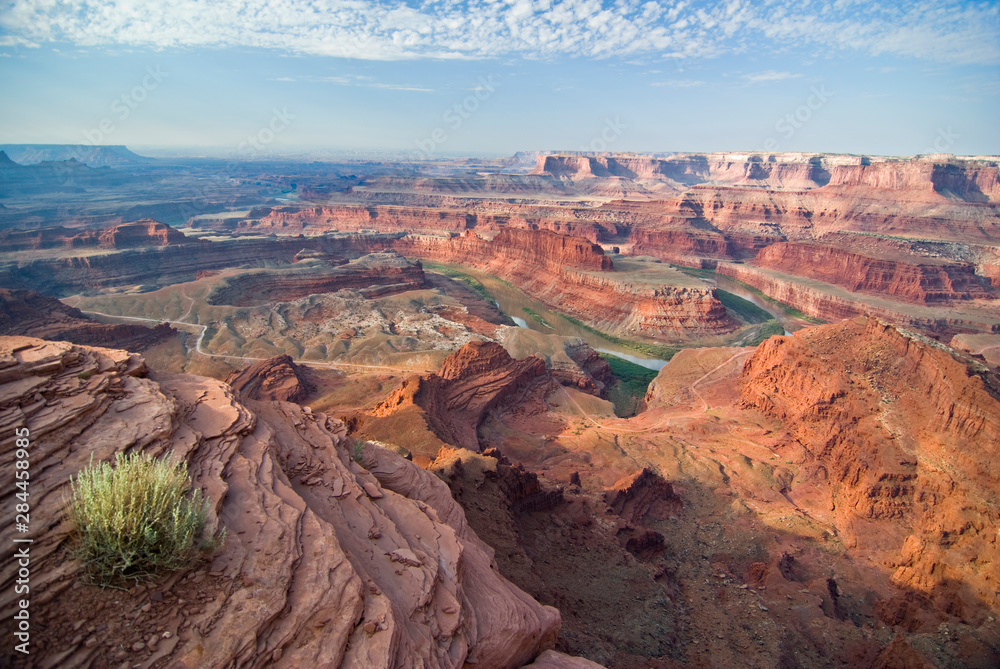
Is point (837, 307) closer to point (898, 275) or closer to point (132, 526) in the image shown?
point (898, 275)

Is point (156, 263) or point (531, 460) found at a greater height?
point (156, 263)

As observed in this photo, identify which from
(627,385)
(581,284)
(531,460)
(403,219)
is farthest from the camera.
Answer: (403,219)

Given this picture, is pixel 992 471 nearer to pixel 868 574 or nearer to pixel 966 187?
pixel 868 574

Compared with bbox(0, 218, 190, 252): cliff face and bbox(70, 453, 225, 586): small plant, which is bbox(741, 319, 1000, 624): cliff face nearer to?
bbox(70, 453, 225, 586): small plant

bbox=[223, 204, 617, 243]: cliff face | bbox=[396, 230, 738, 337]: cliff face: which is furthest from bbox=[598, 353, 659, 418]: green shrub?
bbox=[223, 204, 617, 243]: cliff face

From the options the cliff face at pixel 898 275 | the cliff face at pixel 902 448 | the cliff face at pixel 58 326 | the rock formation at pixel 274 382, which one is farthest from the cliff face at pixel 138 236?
the cliff face at pixel 898 275

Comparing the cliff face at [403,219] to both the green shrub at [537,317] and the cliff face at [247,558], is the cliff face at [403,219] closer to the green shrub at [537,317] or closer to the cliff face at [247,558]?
the green shrub at [537,317]

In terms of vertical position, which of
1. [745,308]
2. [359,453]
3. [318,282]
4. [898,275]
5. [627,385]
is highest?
[359,453]

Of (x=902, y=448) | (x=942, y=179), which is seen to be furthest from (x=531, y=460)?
(x=942, y=179)
